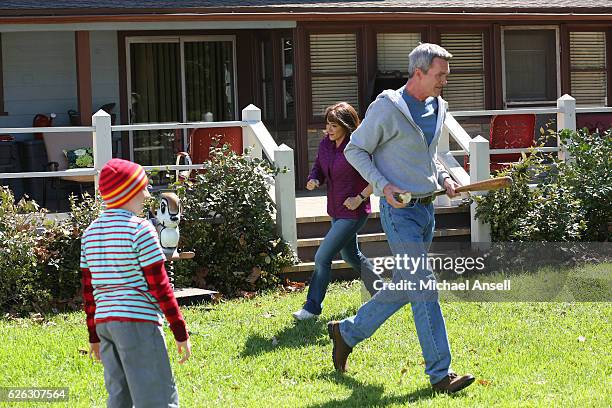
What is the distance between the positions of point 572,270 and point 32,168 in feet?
21.5

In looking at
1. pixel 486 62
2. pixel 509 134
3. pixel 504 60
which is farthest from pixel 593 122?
pixel 509 134

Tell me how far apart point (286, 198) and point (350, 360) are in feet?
11.4

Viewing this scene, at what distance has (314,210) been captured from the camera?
11.2 meters

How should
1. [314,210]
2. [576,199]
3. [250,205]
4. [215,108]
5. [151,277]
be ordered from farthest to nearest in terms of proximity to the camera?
[215,108] < [314,210] < [576,199] < [250,205] < [151,277]

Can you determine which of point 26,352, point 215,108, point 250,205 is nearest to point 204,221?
point 250,205

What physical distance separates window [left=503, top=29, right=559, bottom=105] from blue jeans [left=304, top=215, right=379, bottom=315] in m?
7.95

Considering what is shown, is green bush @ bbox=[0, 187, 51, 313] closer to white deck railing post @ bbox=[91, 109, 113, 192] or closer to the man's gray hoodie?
white deck railing post @ bbox=[91, 109, 113, 192]

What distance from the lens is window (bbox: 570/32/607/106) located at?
1581 cm

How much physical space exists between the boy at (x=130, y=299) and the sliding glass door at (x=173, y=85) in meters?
10.2

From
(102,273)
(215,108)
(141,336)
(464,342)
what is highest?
(215,108)

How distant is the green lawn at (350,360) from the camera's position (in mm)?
6038

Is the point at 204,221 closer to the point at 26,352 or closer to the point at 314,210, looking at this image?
the point at 314,210

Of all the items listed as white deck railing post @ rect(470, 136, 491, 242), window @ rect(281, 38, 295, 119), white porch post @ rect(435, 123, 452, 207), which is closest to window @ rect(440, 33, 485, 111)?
window @ rect(281, 38, 295, 119)

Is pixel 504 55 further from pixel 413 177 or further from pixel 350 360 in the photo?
pixel 413 177
